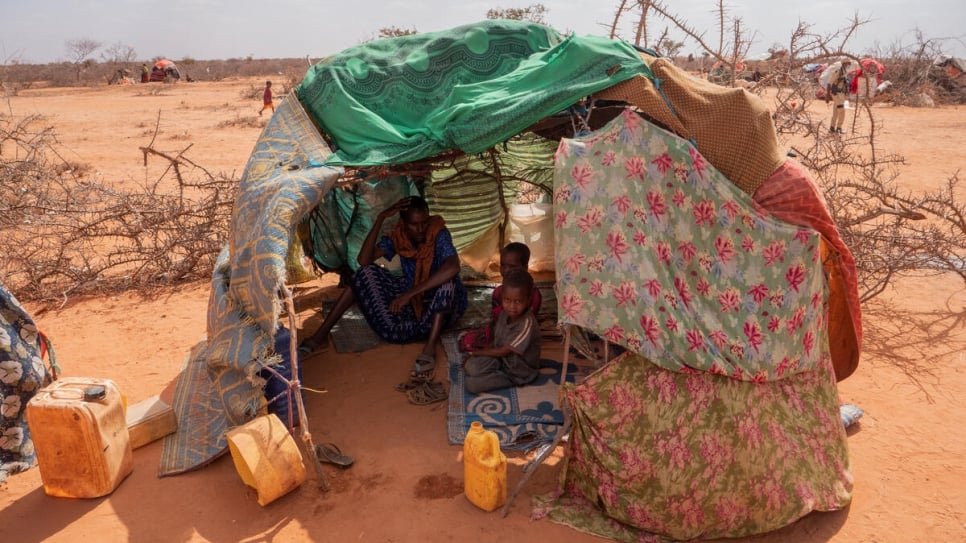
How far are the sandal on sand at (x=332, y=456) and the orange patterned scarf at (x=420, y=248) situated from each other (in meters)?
1.46

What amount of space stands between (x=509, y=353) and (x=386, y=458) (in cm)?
102

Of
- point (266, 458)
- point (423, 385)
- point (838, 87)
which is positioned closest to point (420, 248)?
point (423, 385)

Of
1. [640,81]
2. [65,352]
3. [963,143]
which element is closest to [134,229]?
[65,352]

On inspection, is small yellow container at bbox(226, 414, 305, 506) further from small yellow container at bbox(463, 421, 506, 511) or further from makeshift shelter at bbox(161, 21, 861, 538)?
small yellow container at bbox(463, 421, 506, 511)

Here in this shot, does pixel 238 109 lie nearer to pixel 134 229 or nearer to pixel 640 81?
pixel 134 229

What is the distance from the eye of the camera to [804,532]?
3.16 metres

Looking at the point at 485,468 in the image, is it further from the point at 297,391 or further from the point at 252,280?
the point at 252,280

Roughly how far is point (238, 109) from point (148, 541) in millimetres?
17968

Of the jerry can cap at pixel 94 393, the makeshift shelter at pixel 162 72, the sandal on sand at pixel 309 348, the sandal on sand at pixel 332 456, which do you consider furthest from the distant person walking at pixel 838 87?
the makeshift shelter at pixel 162 72

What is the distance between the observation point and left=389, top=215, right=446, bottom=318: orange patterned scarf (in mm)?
4883

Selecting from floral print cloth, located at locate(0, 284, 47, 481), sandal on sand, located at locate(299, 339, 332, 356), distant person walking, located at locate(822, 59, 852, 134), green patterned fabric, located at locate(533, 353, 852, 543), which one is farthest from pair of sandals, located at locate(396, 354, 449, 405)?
distant person walking, located at locate(822, 59, 852, 134)

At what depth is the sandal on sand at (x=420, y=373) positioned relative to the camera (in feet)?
14.5

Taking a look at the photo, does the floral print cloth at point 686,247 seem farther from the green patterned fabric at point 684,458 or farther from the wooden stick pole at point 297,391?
the wooden stick pole at point 297,391

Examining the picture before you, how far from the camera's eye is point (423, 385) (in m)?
4.36
